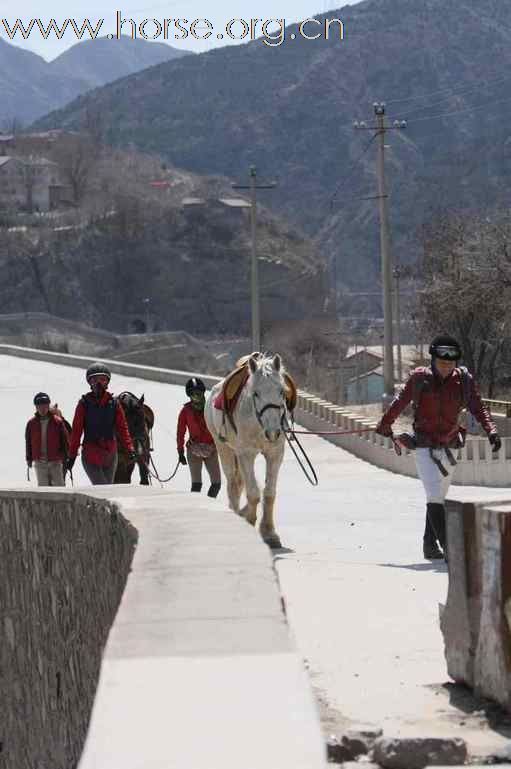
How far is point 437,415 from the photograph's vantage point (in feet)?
44.3

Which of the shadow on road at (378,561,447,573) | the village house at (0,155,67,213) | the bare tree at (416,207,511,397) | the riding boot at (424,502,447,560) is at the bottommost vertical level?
the shadow on road at (378,561,447,573)

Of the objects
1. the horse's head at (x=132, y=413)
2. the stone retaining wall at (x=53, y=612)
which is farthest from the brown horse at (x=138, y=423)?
the stone retaining wall at (x=53, y=612)

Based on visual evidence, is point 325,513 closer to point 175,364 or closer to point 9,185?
point 175,364

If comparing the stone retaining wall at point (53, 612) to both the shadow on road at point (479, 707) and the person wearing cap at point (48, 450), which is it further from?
the person wearing cap at point (48, 450)

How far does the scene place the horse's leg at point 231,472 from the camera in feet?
53.8

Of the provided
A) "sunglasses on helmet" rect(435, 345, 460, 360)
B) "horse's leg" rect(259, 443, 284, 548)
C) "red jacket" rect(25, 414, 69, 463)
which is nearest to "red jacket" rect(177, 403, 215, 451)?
"red jacket" rect(25, 414, 69, 463)

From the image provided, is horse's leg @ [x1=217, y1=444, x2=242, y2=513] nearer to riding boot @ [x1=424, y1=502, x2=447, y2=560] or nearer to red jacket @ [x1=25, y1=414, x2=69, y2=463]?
red jacket @ [x1=25, y1=414, x2=69, y2=463]

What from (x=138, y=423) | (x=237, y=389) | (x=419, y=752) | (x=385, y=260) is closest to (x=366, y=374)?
(x=385, y=260)

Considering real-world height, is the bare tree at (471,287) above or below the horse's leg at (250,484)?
above

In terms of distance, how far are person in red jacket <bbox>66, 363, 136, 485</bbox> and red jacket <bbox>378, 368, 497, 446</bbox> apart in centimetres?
314

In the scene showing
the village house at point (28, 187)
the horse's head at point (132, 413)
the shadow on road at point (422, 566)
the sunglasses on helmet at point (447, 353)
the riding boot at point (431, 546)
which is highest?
the village house at point (28, 187)

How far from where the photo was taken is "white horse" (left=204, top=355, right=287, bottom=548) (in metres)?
14.8

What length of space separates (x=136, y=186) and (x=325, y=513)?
520ft

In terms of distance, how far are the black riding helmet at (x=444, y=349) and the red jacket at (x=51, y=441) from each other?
578 cm
